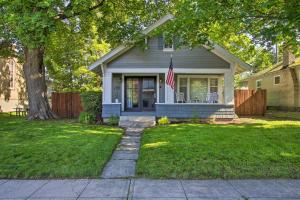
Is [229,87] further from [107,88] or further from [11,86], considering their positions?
[11,86]

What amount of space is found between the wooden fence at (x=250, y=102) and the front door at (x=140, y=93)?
667 cm

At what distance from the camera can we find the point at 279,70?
26.5 m

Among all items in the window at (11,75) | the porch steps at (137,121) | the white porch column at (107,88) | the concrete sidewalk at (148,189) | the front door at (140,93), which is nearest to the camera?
the concrete sidewalk at (148,189)

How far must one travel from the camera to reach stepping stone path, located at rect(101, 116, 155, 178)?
23.6 ft

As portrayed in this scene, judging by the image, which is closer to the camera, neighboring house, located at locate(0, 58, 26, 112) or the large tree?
the large tree

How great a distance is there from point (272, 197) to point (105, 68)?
12652 mm

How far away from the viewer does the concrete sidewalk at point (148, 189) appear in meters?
5.46

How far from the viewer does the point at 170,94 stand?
16.8 meters

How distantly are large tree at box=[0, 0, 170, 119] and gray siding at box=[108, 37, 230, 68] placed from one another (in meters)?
1.46

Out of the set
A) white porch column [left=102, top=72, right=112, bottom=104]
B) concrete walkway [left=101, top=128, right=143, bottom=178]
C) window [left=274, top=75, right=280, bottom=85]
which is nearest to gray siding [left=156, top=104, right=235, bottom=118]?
white porch column [left=102, top=72, right=112, bottom=104]

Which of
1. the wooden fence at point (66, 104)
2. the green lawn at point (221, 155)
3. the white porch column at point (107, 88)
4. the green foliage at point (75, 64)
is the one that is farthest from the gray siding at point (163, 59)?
the green foliage at point (75, 64)

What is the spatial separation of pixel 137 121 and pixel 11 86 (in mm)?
18012

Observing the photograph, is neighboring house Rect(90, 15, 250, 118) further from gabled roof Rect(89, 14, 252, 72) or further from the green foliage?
the green foliage

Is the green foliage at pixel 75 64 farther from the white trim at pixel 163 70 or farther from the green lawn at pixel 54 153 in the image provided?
the green lawn at pixel 54 153
